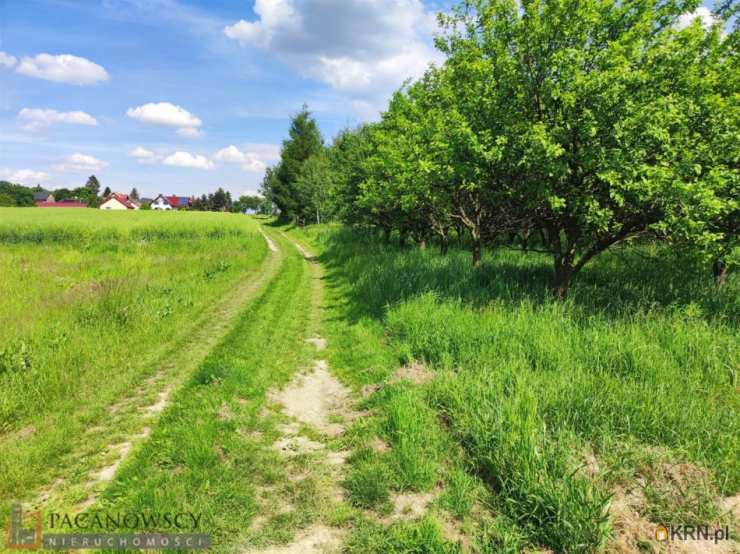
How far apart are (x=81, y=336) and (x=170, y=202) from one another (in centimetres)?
16448

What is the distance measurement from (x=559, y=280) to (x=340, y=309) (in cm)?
660

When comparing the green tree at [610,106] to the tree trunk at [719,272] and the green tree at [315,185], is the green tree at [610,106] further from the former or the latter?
the green tree at [315,185]

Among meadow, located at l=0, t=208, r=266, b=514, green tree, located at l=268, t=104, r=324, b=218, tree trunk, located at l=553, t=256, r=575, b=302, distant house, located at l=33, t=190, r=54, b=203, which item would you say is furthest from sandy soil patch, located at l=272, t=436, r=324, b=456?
distant house, located at l=33, t=190, r=54, b=203

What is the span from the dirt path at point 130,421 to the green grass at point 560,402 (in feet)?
9.71

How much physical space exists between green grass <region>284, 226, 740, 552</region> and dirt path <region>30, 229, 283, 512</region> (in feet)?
9.71

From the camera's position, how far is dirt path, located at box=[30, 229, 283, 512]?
411cm

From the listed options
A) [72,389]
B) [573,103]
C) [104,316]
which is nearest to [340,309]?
[104,316]

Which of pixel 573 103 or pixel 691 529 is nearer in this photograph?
pixel 691 529

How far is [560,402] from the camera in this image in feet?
15.6

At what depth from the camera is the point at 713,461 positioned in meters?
3.81

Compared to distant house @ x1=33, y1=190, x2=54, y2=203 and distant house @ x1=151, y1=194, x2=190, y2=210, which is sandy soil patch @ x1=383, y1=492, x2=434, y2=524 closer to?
distant house @ x1=151, y1=194, x2=190, y2=210

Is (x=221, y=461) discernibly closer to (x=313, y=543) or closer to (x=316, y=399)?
(x=313, y=543)

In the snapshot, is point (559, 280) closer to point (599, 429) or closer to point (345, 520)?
point (599, 429)

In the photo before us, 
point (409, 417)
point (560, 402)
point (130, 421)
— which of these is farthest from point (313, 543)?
point (130, 421)
